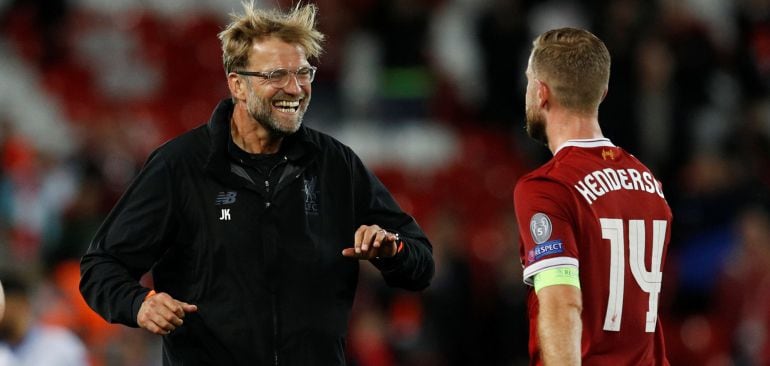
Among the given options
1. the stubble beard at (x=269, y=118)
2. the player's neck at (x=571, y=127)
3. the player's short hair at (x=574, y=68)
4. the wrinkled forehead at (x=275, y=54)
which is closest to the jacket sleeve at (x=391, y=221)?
the stubble beard at (x=269, y=118)

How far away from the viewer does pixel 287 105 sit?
16.4ft

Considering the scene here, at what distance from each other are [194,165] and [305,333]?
2.43ft

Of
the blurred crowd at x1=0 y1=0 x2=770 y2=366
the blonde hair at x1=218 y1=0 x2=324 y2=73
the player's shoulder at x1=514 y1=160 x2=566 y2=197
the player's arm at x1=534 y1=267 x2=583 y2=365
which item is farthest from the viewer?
the blurred crowd at x1=0 y1=0 x2=770 y2=366

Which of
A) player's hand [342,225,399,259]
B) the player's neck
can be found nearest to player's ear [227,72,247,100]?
player's hand [342,225,399,259]

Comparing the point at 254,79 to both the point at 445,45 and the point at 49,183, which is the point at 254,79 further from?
the point at 445,45

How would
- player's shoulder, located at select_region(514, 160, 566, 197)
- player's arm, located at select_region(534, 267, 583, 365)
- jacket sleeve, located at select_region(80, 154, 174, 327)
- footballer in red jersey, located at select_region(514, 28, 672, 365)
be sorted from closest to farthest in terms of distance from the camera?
1. player's arm, located at select_region(534, 267, 583, 365)
2. footballer in red jersey, located at select_region(514, 28, 672, 365)
3. player's shoulder, located at select_region(514, 160, 566, 197)
4. jacket sleeve, located at select_region(80, 154, 174, 327)

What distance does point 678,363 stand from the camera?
946 cm

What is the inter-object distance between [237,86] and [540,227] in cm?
141

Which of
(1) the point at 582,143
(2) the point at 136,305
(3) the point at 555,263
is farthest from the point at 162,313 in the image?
(1) the point at 582,143

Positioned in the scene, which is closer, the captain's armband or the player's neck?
the captain's armband

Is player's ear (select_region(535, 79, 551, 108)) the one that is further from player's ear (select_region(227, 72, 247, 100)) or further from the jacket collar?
player's ear (select_region(227, 72, 247, 100))

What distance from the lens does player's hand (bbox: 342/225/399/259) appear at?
4578 mm

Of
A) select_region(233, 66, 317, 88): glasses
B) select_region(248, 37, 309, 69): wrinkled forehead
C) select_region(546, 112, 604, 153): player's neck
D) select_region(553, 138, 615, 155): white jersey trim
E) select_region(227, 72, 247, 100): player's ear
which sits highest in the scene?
select_region(248, 37, 309, 69): wrinkled forehead

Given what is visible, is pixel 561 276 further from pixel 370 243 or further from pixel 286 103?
pixel 286 103
